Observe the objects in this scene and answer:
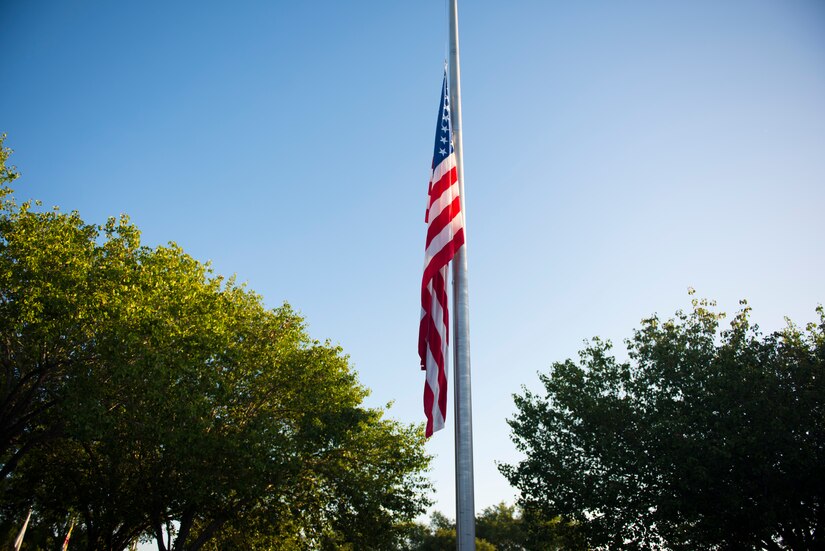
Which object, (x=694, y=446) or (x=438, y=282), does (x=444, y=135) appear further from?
(x=694, y=446)

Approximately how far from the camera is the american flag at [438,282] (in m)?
10.7

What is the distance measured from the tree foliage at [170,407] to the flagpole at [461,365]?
13.8 metres

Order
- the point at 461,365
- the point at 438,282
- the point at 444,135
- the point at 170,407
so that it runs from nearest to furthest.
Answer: the point at 461,365
the point at 438,282
the point at 444,135
the point at 170,407

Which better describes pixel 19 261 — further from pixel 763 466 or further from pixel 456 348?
pixel 763 466

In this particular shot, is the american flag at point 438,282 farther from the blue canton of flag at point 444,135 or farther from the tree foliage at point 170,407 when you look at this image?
the tree foliage at point 170,407

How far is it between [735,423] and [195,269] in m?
24.1

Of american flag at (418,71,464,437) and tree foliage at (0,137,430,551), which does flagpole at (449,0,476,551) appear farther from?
tree foliage at (0,137,430,551)

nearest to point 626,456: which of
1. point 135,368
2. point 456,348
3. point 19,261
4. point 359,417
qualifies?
point 359,417

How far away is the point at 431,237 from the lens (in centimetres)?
1159

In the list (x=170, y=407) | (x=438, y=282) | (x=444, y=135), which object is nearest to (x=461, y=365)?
(x=438, y=282)

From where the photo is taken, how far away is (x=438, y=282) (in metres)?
11.5

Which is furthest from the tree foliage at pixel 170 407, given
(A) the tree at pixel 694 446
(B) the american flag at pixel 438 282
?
(B) the american flag at pixel 438 282

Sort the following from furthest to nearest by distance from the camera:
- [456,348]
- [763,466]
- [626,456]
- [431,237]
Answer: [626,456], [763,466], [431,237], [456,348]

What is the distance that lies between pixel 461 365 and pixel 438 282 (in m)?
2.06
